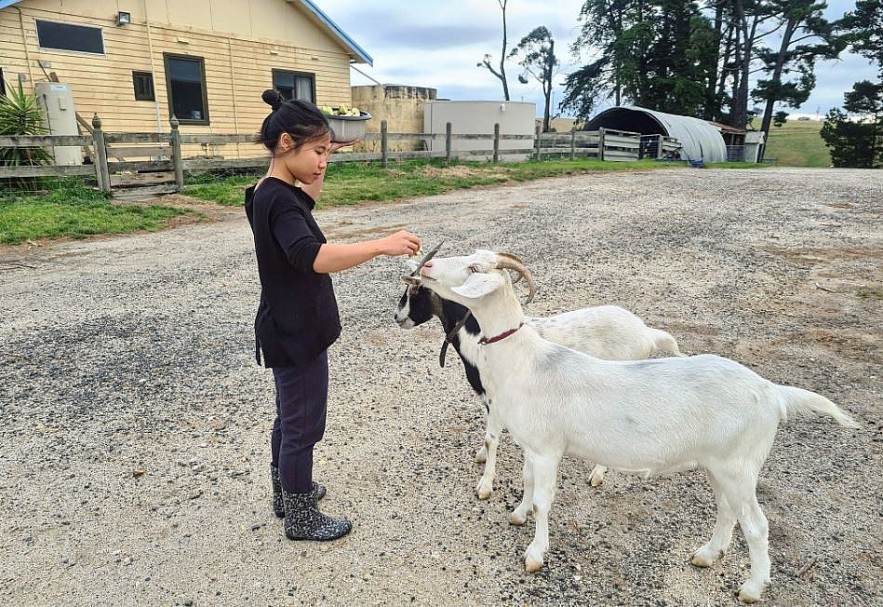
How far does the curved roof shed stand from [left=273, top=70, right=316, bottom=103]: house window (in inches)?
620

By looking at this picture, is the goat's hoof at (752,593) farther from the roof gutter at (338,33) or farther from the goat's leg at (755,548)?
the roof gutter at (338,33)

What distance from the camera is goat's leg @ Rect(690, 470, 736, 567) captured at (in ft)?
8.83

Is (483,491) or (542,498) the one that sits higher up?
(542,498)

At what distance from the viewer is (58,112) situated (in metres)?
13.1

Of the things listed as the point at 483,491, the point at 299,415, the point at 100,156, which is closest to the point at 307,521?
the point at 299,415

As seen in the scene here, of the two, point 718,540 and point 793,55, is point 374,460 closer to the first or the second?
point 718,540

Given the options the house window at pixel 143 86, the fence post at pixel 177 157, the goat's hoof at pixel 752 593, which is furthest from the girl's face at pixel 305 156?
the house window at pixel 143 86

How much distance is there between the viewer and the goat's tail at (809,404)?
98.0 inches

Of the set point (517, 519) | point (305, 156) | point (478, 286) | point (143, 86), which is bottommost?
point (517, 519)

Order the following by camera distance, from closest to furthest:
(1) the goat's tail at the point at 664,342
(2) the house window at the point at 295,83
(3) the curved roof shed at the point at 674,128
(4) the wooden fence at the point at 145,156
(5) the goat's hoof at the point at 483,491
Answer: (5) the goat's hoof at the point at 483,491, (1) the goat's tail at the point at 664,342, (4) the wooden fence at the point at 145,156, (2) the house window at the point at 295,83, (3) the curved roof shed at the point at 674,128

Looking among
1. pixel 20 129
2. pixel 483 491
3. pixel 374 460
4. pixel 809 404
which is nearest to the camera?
pixel 809 404

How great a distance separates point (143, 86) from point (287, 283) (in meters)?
16.4

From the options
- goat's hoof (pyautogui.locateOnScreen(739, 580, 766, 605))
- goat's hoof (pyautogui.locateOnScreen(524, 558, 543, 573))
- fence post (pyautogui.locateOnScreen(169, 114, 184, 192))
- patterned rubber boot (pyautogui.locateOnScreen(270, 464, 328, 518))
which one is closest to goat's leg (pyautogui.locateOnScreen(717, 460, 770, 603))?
goat's hoof (pyautogui.locateOnScreen(739, 580, 766, 605))

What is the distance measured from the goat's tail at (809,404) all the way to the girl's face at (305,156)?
2.16 metres
